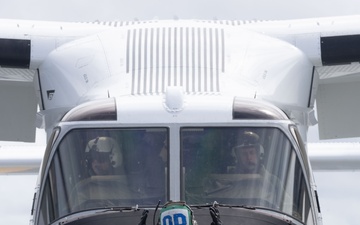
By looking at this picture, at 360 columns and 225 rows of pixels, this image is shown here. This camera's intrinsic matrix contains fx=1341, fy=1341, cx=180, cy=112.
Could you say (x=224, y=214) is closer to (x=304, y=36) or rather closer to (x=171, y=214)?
(x=171, y=214)

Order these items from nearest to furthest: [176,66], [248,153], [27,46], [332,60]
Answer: [248,153] → [176,66] → [332,60] → [27,46]

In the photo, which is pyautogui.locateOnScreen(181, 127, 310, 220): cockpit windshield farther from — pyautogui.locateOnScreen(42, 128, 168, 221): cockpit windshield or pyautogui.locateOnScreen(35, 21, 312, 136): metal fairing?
pyautogui.locateOnScreen(35, 21, 312, 136): metal fairing

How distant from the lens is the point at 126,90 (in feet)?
56.3

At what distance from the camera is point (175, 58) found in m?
18.0

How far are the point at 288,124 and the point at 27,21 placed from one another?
6.87 metres

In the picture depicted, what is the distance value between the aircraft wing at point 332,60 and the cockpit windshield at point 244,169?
3870mm

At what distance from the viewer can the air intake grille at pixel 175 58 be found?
1725 centimetres

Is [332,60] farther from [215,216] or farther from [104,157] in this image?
[215,216]

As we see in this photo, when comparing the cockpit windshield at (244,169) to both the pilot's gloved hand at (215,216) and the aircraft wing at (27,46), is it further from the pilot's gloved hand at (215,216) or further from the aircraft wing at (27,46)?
the aircraft wing at (27,46)

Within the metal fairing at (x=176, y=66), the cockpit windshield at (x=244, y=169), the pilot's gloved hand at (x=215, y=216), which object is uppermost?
the metal fairing at (x=176, y=66)

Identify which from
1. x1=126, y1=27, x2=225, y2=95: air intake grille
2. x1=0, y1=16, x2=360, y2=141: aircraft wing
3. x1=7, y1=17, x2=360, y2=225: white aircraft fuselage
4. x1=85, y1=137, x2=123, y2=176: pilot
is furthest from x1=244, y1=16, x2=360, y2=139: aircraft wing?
x1=85, y1=137, x2=123, y2=176: pilot

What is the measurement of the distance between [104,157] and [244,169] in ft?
5.35

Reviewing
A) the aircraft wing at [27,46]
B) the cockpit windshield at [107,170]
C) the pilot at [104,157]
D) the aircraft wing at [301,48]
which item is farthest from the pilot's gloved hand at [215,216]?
the aircraft wing at [27,46]

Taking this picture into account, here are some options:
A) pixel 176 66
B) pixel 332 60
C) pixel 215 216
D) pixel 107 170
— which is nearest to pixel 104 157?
pixel 107 170
